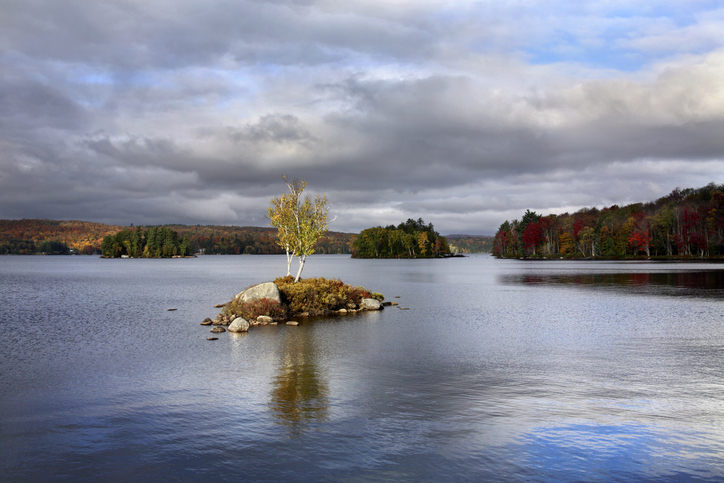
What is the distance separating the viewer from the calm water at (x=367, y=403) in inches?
354

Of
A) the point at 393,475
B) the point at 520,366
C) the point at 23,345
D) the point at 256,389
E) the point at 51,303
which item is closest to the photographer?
the point at 393,475

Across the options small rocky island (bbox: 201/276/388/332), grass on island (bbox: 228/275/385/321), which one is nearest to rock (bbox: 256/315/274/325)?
small rocky island (bbox: 201/276/388/332)

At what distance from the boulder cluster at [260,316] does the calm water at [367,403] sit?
1779 mm

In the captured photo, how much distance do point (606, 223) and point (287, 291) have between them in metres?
155

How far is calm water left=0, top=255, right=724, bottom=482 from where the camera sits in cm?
899

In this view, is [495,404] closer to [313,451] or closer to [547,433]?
[547,433]

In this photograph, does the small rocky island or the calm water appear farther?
the small rocky island

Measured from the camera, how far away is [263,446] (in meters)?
9.84

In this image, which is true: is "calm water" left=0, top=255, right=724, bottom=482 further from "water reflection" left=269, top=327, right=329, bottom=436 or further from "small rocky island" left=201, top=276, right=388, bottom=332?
"small rocky island" left=201, top=276, right=388, bottom=332

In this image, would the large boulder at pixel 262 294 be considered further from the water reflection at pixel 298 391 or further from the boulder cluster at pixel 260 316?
the water reflection at pixel 298 391

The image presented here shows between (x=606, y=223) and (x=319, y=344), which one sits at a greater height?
(x=606, y=223)

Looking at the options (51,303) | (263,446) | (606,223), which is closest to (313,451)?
(263,446)

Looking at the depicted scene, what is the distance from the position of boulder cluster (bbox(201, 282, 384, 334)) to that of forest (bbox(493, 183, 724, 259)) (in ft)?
407

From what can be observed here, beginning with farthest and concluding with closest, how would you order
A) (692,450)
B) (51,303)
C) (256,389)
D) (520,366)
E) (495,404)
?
(51,303) < (520,366) < (256,389) < (495,404) < (692,450)
